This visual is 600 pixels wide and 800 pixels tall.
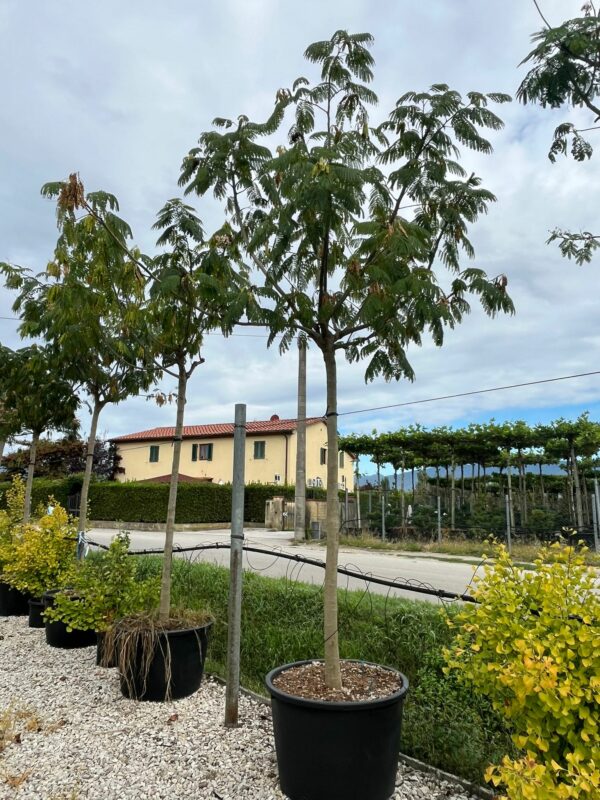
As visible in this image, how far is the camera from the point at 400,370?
10.3 feet

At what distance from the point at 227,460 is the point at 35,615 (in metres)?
25.3

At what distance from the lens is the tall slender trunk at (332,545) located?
9.21ft

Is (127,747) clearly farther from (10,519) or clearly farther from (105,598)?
(10,519)

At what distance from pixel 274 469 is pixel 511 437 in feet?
56.2

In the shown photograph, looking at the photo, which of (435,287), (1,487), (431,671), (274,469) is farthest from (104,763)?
(274,469)

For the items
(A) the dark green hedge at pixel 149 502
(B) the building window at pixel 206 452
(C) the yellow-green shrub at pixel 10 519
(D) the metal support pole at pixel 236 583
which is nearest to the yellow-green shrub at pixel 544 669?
(D) the metal support pole at pixel 236 583

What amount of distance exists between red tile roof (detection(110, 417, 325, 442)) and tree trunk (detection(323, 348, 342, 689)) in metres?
24.7

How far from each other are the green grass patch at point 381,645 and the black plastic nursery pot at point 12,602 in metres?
1.71

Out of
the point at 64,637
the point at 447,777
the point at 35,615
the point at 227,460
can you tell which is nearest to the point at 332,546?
the point at 447,777

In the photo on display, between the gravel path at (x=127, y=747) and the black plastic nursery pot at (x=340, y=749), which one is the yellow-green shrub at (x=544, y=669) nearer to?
the black plastic nursery pot at (x=340, y=749)

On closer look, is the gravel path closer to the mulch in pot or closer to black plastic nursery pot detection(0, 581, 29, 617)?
the mulch in pot

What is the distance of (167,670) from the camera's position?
3658mm

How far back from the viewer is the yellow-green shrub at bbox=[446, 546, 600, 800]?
1.54 m

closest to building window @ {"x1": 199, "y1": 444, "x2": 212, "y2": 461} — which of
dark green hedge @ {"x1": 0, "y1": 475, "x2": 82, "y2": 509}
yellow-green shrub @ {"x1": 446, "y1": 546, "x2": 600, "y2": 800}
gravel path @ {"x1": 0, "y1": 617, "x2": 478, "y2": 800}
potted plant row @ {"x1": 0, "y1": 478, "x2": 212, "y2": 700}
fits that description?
dark green hedge @ {"x1": 0, "y1": 475, "x2": 82, "y2": 509}
